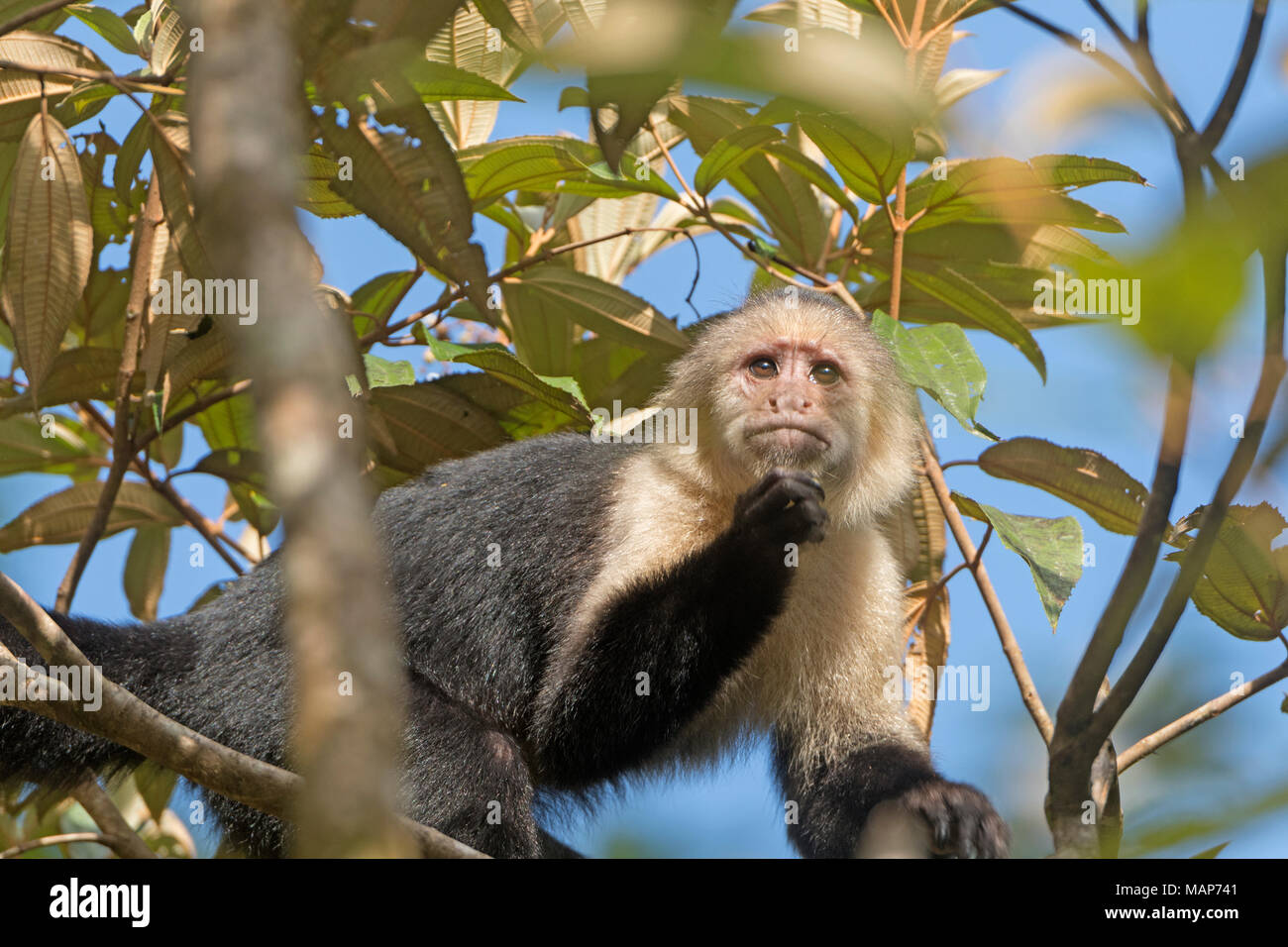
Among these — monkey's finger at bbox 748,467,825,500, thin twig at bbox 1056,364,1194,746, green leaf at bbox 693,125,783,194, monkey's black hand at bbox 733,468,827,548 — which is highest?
green leaf at bbox 693,125,783,194

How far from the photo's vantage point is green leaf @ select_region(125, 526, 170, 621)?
21.3ft

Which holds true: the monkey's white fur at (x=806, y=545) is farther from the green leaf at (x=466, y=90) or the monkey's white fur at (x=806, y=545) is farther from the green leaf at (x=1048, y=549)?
the green leaf at (x=466, y=90)

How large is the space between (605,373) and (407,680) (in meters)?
1.97

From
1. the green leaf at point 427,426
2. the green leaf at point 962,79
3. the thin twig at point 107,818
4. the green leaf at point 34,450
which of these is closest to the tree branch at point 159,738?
the thin twig at point 107,818

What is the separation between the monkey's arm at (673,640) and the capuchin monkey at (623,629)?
0.03ft

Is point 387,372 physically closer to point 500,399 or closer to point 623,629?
point 500,399

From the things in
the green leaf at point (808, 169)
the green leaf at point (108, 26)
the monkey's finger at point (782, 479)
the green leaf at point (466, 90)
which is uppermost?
the green leaf at point (108, 26)

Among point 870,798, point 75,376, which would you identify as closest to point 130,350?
point 75,376

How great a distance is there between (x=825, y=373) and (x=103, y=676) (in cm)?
300

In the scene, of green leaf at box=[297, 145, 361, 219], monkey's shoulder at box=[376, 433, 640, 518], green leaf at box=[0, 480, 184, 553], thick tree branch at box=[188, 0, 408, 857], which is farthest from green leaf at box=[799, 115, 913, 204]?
thick tree branch at box=[188, 0, 408, 857]

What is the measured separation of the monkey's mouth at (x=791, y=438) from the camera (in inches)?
188

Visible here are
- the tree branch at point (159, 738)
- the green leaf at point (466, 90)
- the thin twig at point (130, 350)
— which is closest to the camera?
the tree branch at point (159, 738)

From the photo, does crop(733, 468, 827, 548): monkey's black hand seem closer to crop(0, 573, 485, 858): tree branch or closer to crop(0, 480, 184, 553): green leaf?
crop(0, 573, 485, 858): tree branch

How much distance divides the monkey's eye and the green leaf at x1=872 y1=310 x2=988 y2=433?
0.80 m
